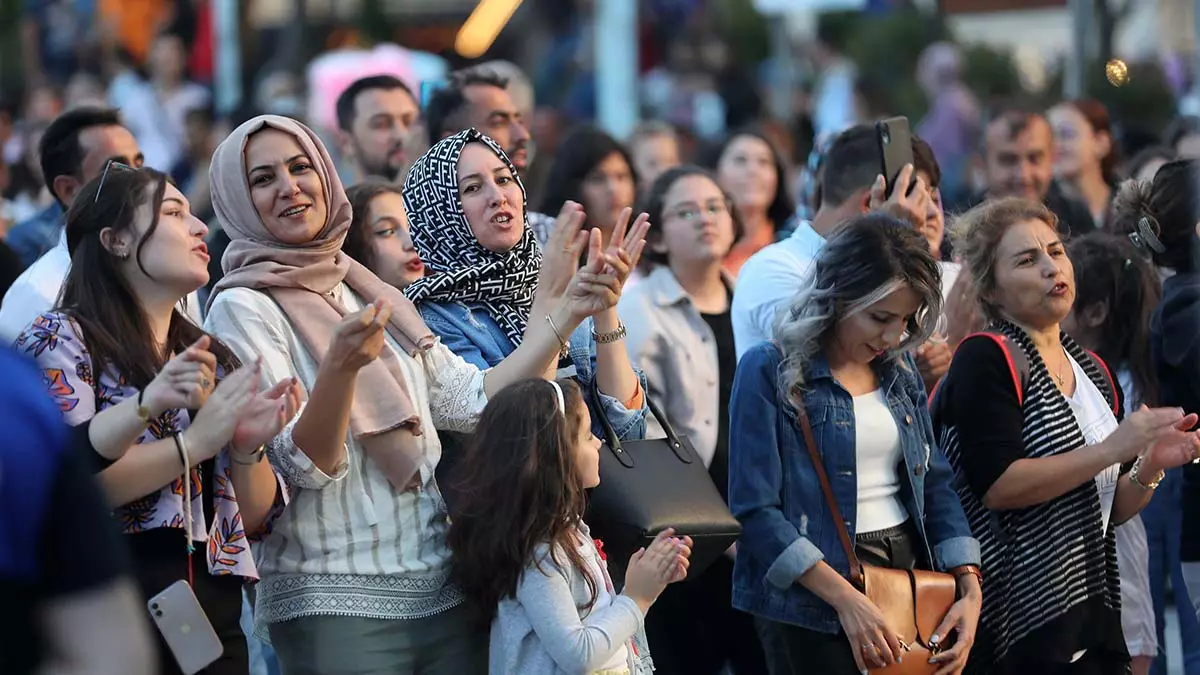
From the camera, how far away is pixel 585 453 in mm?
4422

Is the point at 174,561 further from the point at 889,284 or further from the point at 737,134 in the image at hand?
the point at 737,134

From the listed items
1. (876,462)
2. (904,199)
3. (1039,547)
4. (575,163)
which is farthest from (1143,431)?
(575,163)

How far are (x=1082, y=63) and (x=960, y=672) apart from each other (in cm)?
785

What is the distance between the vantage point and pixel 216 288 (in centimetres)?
440

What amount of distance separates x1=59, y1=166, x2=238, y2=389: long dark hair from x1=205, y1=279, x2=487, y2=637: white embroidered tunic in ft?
0.39

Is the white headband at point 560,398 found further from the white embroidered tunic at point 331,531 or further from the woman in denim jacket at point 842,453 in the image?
the woman in denim jacket at point 842,453

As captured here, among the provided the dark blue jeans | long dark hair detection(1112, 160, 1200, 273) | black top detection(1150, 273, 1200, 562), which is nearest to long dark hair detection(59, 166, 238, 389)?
black top detection(1150, 273, 1200, 562)

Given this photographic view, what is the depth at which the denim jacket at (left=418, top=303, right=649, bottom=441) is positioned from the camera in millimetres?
4723

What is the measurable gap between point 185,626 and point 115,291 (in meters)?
0.83

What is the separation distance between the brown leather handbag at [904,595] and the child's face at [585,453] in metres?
0.62

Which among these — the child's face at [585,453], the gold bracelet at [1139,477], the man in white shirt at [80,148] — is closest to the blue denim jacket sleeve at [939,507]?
the gold bracelet at [1139,477]

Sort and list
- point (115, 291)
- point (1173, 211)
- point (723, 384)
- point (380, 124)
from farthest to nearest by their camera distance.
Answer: point (380, 124)
point (723, 384)
point (1173, 211)
point (115, 291)

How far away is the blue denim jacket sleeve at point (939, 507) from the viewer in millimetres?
4898

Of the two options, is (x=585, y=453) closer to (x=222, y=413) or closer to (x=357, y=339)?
(x=357, y=339)
